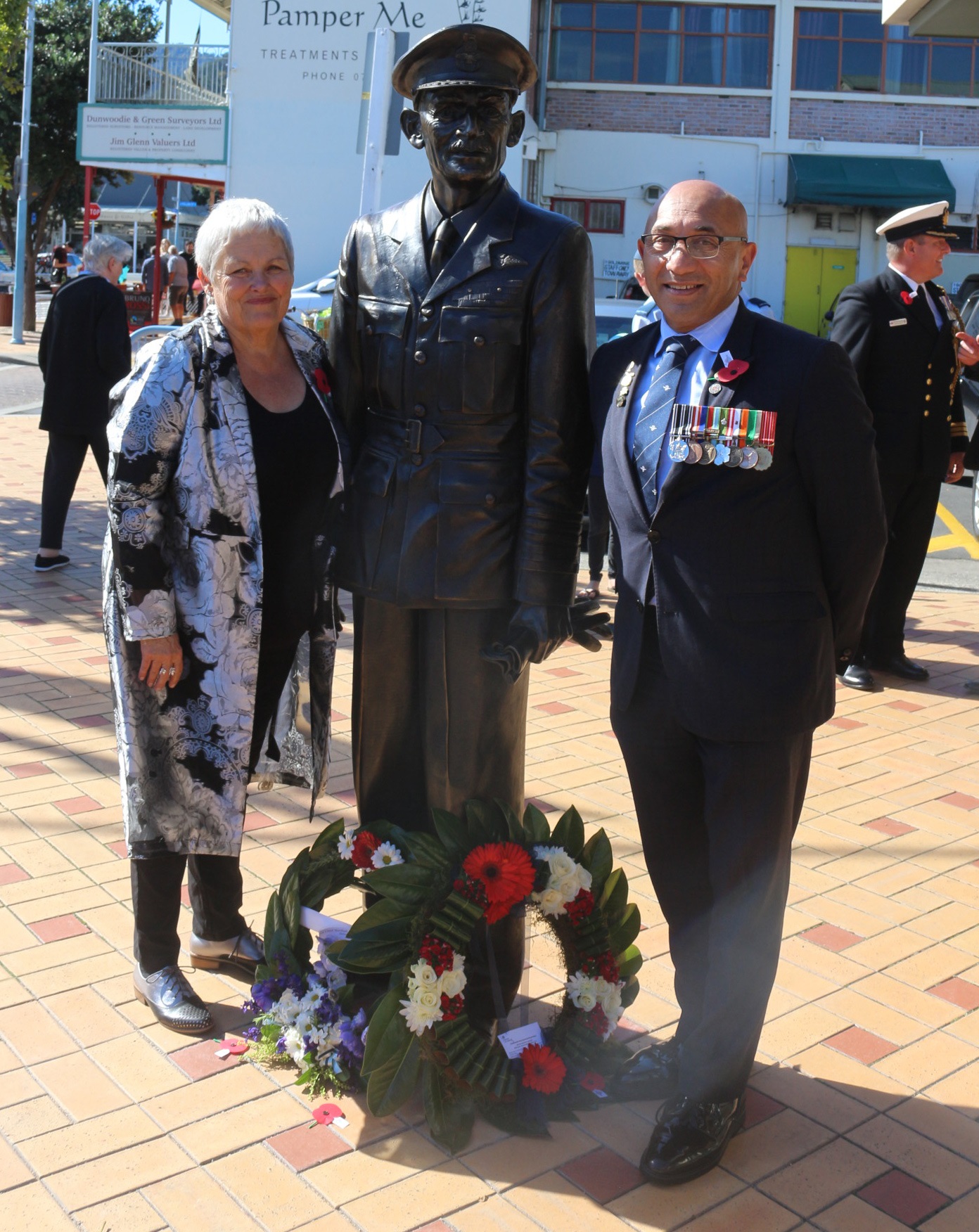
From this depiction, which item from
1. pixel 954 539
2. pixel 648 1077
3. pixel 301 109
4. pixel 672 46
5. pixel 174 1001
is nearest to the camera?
pixel 648 1077

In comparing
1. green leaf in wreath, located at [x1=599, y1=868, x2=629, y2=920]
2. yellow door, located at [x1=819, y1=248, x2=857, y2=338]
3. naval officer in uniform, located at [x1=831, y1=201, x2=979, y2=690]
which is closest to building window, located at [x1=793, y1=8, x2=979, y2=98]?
yellow door, located at [x1=819, y1=248, x2=857, y2=338]

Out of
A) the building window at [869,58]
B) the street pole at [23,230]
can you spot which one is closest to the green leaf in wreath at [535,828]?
the street pole at [23,230]

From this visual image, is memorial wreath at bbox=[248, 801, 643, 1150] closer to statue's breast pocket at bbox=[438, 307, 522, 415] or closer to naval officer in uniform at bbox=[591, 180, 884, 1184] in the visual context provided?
naval officer in uniform at bbox=[591, 180, 884, 1184]

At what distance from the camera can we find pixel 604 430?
2740 mm

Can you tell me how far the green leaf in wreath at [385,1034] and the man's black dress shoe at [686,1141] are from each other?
552mm

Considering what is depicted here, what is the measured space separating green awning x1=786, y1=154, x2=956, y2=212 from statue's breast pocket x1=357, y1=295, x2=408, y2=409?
25.5 metres

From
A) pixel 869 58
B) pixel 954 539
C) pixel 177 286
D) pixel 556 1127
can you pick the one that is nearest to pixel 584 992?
pixel 556 1127

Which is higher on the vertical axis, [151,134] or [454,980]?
[151,134]

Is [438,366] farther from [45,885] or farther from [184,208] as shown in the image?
[184,208]

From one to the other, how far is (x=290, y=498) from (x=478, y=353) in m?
0.59

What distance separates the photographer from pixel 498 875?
9.44ft

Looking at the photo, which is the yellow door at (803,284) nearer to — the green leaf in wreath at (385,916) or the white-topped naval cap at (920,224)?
the white-topped naval cap at (920,224)

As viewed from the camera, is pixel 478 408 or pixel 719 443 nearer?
pixel 719 443

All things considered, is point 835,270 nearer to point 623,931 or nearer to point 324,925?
point 623,931
